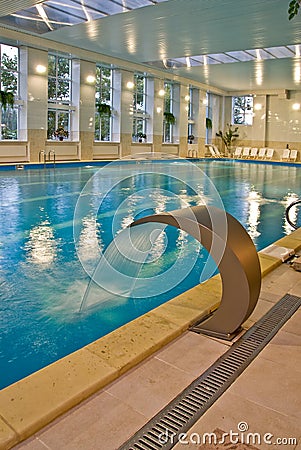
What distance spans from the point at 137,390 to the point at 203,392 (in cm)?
34

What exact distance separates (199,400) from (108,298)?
83.3 inches

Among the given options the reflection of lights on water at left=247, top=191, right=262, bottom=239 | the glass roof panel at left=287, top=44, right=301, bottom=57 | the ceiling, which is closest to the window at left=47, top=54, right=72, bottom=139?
the ceiling

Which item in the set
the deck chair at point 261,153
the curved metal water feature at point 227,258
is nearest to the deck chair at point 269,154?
the deck chair at point 261,153

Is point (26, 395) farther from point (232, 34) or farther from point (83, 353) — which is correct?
point (232, 34)

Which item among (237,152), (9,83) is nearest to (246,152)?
(237,152)

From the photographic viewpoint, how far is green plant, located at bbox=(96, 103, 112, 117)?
66.0 feet

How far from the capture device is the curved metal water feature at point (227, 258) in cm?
275

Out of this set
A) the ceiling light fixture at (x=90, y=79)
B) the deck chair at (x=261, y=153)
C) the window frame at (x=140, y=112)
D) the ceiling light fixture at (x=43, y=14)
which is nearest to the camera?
the ceiling light fixture at (x=43, y=14)

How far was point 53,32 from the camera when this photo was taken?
46.9 ft

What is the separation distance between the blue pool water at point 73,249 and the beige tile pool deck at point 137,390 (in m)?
0.65

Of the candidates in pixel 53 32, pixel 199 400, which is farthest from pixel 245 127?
pixel 199 400

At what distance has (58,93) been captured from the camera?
61.3 ft

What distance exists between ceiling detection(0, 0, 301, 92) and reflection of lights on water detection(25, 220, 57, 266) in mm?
6330

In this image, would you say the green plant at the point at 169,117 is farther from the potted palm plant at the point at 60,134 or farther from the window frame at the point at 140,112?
the potted palm plant at the point at 60,134
